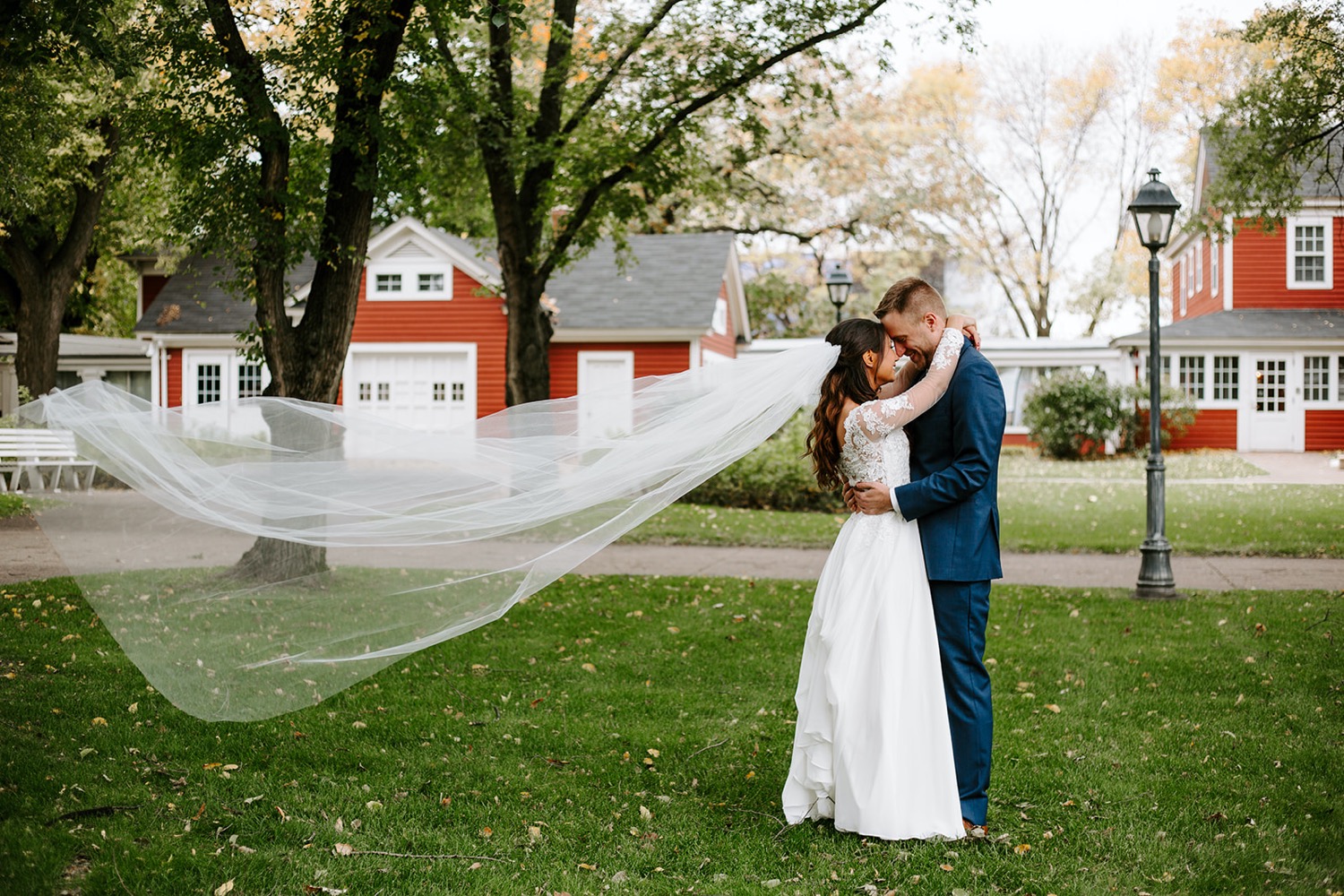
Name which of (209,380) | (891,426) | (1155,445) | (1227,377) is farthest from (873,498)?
(1227,377)

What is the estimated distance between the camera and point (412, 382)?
28.0 m

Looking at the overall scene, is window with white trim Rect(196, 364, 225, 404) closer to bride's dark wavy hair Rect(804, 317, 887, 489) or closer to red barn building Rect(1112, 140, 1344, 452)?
red barn building Rect(1112, 140, 1344, 452)

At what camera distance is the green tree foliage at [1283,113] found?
1303cm

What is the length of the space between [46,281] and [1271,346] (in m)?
28.2

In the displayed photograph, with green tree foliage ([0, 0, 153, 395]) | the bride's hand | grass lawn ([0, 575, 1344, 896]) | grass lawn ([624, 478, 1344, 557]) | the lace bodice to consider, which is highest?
green tree foliage ([0, 0, 153, 395])

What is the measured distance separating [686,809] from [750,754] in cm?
93

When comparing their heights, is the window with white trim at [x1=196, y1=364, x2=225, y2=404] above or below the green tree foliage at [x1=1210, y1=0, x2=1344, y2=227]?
below

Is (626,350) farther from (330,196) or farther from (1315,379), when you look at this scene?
(1315,379)

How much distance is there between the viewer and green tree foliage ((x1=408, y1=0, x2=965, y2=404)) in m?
14.1

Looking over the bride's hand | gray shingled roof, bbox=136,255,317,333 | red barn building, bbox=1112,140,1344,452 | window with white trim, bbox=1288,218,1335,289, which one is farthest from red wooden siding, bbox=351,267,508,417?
the bride's hand

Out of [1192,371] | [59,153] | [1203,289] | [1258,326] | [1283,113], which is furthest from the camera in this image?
[1203,289]

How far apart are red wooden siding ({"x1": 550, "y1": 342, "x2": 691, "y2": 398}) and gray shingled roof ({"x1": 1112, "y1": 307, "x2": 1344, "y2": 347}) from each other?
40.3ft

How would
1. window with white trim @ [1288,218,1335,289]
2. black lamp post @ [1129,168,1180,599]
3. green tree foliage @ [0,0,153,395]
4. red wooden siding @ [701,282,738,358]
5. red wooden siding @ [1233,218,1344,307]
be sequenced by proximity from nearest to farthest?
1. green tree foliage @ [0,0,153,395]
2. black lamp post @ [1129,168,1180,599]
3. red wooden siding @ [701,282,738,358]
4. window with white trim @ [1288,218,1335,289]
5. red wooden siding @ [1233,218,1344,307]

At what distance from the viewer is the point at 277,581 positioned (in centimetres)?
582
